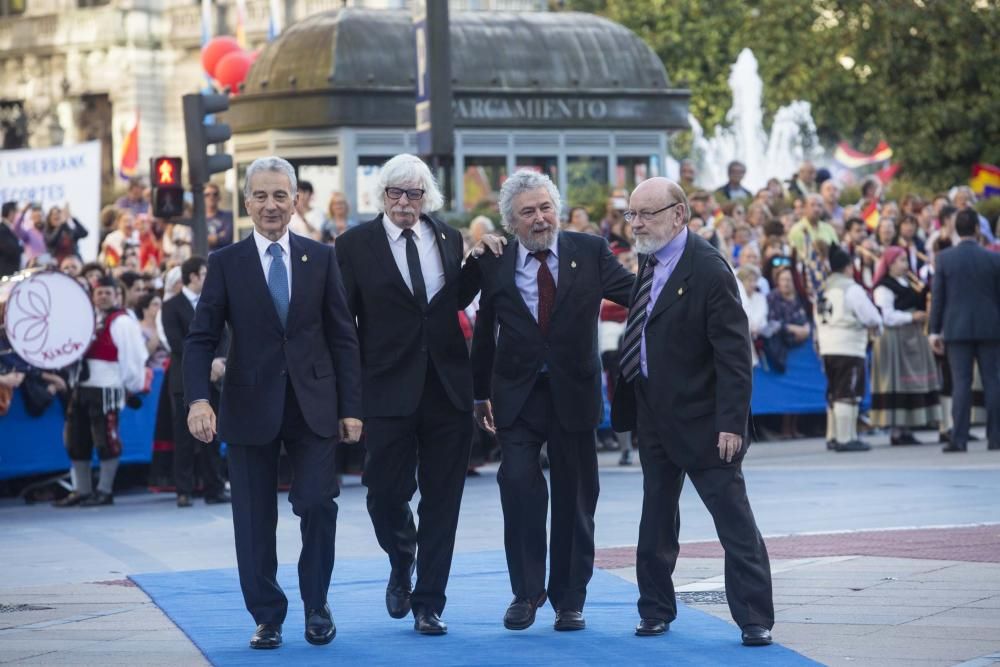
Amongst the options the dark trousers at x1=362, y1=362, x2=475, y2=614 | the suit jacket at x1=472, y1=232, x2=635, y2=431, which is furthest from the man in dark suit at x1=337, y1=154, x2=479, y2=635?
the suit jacket at x1=472, y1=232, x2=635, y2=431

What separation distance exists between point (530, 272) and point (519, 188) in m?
0.39

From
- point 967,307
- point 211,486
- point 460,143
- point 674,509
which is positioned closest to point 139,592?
point 674,509

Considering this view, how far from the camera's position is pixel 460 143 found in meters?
29.8

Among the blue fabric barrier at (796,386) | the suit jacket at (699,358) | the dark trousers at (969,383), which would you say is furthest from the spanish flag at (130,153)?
the suit jacket at (699,358)

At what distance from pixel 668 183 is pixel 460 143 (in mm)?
21045

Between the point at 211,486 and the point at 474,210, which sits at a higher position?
the point at 474,210

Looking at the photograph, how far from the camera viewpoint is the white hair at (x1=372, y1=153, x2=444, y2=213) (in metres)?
9.38

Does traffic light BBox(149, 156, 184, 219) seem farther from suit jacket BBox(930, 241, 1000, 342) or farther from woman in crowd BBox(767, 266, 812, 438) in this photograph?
suit jacket BBox(930, 241, 1000, 342)

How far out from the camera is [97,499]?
16.8 meters

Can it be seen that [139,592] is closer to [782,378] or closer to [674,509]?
[674,509]

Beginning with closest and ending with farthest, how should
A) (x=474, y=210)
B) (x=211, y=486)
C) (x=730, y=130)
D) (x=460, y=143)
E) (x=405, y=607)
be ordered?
(x=405, y=607) → (x=211, y=486) → (x=474, y=210) → (x=460, y=143) → (x=730, y=130)

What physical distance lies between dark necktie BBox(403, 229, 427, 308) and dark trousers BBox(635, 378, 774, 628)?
42.2 inches

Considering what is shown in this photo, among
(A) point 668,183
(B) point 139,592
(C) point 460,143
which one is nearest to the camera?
(A) point 668,183

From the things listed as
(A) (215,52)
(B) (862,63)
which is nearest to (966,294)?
(A) (215,52)
